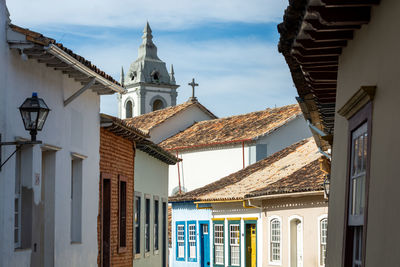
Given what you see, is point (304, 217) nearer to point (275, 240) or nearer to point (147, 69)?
point (275, 240)

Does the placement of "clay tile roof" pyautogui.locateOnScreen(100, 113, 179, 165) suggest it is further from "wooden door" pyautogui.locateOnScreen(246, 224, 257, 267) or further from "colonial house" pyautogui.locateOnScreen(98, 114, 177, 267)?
"wooden door" pyautogui.locateOnScreen(246, 224, 257, 267)

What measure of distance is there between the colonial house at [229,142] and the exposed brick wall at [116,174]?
2134 centimetres

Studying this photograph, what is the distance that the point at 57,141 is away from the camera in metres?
14.1

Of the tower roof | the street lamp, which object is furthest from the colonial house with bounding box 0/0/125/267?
the tower roof

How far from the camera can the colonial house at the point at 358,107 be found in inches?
222

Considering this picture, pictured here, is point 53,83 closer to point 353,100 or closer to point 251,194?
point 353,100

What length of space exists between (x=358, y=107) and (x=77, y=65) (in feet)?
24.6

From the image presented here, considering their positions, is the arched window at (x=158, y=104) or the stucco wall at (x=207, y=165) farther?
the arched window at (x=158, y=104)

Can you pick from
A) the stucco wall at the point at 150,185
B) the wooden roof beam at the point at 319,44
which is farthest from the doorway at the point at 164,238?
the wooden roof beam at the point at 319,44

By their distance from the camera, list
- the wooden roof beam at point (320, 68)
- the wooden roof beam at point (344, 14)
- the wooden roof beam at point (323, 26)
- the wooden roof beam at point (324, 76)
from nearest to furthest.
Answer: the wooden roof beam at point (344, 14) < the wooden roof beam at point (323, 26) < the wooden roof beam at point (320, 68) < the wooden roof beam at point (324, 76)

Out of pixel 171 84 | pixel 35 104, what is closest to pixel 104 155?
pixel 35 104

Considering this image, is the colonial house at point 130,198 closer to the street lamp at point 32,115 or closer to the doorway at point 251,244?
the doorway at point 251,244

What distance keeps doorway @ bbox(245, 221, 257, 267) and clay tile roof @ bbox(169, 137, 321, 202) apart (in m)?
1.27

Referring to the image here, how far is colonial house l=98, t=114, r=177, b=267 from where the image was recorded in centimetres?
1853
